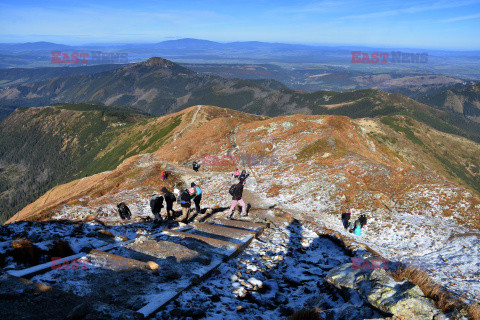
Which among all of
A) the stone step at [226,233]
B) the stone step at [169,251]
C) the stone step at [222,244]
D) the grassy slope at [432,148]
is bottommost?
the grassy slope at [432,148]

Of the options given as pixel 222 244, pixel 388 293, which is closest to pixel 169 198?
pixel 222 244

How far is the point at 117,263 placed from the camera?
8273 mm

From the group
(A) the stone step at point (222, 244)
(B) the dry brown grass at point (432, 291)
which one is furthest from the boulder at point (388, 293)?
(A) the stone step at point (222, 244)

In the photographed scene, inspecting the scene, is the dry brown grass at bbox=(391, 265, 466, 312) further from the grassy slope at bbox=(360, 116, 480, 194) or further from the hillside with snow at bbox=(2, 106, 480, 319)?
the grassy slope at bbox=(360, 116, 480, 194)

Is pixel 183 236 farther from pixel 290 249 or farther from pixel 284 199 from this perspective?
pixel 284 199

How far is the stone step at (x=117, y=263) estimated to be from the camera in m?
8.15

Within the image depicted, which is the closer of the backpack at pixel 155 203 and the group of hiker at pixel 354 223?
the group of hiker at pixel 354 223

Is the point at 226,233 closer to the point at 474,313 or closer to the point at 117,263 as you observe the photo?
the point at 117,263

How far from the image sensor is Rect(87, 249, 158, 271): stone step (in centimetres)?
815

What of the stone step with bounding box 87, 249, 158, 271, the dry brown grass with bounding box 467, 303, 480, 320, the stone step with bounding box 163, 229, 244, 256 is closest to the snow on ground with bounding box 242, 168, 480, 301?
the dry brown grass with bounding box 467, 303, 480, 320

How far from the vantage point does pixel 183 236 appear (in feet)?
38.7

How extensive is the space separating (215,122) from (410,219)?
46529 mm

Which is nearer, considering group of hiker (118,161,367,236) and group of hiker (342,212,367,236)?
group of hiker (342,212,367,236)

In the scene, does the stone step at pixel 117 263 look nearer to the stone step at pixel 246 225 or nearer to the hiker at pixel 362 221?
the stone step at pixel 246 225
